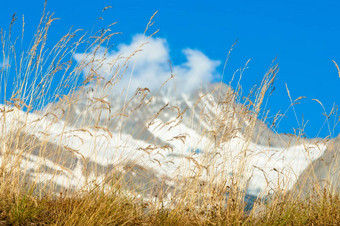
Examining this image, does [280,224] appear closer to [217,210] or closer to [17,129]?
[217,210]

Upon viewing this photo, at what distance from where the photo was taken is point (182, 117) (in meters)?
2.70

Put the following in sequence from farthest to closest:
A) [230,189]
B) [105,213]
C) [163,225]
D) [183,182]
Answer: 1. [183,182]
2. [230,189]
3. [163,225]
4. [105,213]

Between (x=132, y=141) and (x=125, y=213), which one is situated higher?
(x=132, y=141)

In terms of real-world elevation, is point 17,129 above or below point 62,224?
above

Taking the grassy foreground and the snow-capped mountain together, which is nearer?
the grassy foreground

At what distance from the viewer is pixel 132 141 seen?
111 inches

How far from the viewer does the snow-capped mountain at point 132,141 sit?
2674mm

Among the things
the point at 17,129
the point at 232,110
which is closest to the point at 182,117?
the point at 232,110

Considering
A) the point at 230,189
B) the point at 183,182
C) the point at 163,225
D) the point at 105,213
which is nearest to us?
the point at 105,213

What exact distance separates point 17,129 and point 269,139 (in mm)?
2016

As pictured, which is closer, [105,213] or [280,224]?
[105,213]

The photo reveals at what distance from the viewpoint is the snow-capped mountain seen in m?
2.67

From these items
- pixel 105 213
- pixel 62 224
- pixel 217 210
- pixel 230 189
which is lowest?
pixel 62 224

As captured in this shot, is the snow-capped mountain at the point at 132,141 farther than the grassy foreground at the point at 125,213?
Yes
